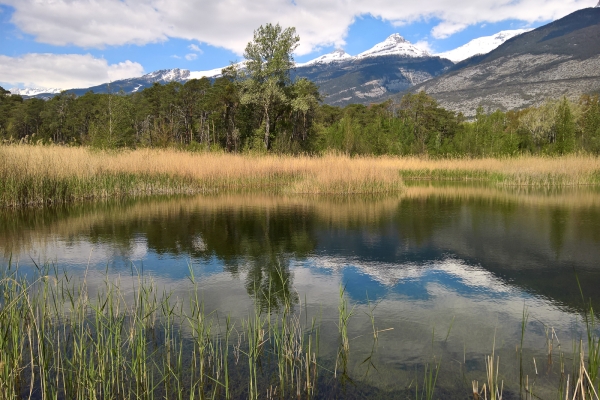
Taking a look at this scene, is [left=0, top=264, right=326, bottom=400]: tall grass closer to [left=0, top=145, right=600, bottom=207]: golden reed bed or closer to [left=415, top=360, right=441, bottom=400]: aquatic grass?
[left=415, top=360, right=441, bottom=400]: aquatic grass

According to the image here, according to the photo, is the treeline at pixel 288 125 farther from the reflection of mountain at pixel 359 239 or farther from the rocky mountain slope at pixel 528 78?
the rocky mountain slope at pixel 528 78

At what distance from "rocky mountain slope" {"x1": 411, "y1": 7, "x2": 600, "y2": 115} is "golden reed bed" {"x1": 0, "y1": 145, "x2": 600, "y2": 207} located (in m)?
86.7

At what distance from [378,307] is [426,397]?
147 cm

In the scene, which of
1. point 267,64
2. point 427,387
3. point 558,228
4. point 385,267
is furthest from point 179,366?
point 267,64

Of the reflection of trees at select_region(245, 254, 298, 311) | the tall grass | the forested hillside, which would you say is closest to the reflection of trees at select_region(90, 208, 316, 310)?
the reflection of trees at select_region(245, 254, 298, 311)

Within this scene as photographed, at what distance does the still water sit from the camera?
2.96 m

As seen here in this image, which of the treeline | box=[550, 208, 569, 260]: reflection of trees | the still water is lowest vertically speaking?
box=[550, 208, 569, 260]: reflection of trees

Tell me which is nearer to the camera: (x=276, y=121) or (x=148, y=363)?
(x=148, y=363)

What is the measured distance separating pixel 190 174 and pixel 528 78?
141383 mm

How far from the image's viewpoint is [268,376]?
8.80ft

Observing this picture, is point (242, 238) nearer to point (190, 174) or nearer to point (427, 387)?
point (427, 387)

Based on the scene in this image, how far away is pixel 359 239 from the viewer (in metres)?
7.20

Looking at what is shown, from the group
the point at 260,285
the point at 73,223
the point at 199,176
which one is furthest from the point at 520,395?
the point at 199,176

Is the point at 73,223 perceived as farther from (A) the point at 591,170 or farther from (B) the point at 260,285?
(A) the point at 591,170
